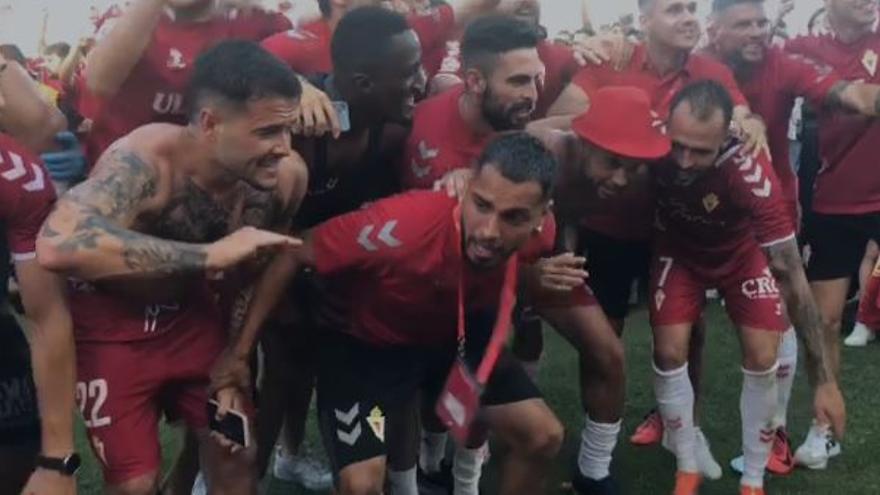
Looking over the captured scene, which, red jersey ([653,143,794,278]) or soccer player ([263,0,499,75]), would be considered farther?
soccer player ([263,0,499,75])

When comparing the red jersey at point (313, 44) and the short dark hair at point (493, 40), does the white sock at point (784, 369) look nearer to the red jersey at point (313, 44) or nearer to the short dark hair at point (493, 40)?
the short dark hair at point (493, 40)

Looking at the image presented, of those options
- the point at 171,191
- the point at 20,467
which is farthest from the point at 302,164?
the point at 20,467

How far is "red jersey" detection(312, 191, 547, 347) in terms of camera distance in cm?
380

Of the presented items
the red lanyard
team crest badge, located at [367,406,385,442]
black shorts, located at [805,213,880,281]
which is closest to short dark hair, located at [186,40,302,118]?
the red lanyard

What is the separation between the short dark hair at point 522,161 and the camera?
3629mm

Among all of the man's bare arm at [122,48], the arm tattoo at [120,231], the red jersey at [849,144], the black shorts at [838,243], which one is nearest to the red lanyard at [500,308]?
the arm tattoo at [120,231]

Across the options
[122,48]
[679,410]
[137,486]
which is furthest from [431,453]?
[122,48]

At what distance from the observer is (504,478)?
4.20m

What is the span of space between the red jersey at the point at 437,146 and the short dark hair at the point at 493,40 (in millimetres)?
202

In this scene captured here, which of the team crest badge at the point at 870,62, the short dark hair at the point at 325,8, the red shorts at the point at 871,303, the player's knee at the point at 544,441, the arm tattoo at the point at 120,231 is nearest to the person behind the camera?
the arm tattoo at the point at 120,231

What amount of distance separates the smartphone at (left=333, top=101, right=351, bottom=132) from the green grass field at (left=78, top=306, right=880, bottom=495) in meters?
1.77

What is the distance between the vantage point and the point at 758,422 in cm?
481

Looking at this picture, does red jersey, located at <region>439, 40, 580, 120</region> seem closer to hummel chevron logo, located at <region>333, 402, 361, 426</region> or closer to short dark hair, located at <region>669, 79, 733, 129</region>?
short dark hair, located at <region>669, 79, 733, 129</region>

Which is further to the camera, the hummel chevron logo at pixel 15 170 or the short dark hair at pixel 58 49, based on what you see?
the short dark hair at pixel 58 49
